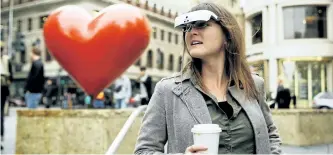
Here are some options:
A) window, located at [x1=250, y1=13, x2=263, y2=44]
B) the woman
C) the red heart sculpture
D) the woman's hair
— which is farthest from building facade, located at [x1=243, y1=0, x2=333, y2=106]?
the red heart sculpture

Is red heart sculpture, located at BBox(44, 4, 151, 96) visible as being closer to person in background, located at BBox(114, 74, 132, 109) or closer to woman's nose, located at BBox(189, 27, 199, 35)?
woman's nose, located at BBox(189, 27, 199, 35)

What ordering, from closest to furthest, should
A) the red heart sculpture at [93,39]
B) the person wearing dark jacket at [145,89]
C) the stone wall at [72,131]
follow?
the stone wall at [72,131], the red heart sculpture at [93,39], the person wearing dark jacket at [145,89]

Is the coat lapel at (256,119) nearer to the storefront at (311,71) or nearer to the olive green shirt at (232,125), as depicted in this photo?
the olive green shirt at (232,125)

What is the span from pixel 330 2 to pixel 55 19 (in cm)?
272

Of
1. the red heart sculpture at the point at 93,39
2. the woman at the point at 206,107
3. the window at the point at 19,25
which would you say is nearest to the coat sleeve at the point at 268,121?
the woman at the point at 206,107

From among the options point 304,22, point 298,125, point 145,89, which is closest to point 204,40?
point 304,22

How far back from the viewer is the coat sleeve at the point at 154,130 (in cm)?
135

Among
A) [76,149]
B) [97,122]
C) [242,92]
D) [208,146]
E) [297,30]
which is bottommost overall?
[76,149]

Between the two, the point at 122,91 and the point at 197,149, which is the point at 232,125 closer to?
the point at 197,149

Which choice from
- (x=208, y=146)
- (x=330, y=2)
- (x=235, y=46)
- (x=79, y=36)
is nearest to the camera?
(x=208, y=146)

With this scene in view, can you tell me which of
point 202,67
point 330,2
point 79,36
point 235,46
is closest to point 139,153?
point 202,67

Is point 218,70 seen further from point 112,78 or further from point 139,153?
point 112,78

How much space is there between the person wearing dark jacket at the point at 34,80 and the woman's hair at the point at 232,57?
15.3 feet

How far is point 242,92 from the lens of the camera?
1417 millimetres
